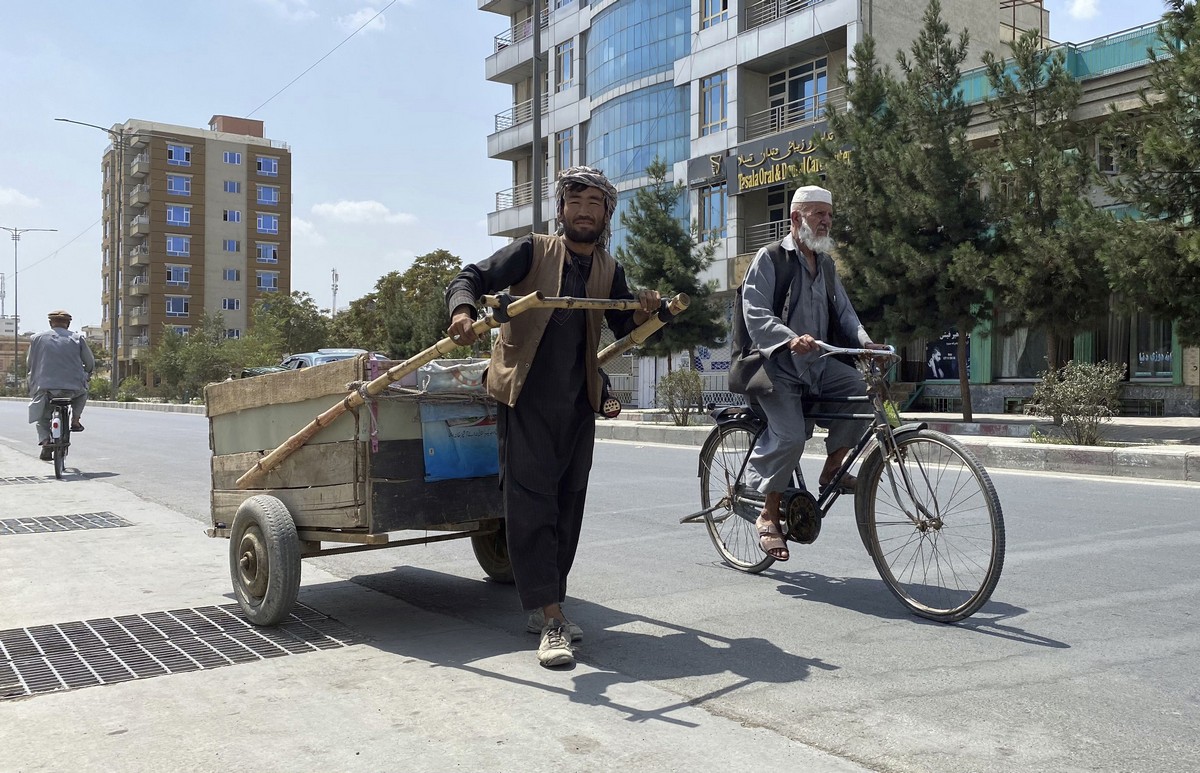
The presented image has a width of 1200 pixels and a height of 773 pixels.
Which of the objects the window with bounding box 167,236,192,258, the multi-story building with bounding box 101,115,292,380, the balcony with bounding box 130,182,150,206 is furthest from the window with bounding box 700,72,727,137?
the balcony with bounding box 130,182,150,206

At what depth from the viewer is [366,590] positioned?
5.46 m

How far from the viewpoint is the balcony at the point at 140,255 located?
91.8 metres

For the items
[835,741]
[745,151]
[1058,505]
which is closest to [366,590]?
[835,741]

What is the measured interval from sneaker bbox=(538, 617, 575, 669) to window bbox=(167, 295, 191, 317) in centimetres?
9594

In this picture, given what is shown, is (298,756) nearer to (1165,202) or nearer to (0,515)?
(0,515)

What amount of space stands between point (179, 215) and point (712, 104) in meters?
72.3

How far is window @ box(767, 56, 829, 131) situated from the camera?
3131 centimetres

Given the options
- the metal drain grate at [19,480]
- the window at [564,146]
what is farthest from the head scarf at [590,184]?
the window at [564,146]

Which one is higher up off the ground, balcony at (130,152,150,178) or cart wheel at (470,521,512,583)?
balcony at (130,152,150,178)

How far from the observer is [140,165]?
9250cm

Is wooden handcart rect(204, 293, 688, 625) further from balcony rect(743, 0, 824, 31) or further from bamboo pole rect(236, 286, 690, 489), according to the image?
balcony rect(743, 0, 824, 31)

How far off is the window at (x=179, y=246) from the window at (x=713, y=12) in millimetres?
71127

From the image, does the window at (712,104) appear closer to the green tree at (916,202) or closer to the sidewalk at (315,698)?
the green tree at (916,202)

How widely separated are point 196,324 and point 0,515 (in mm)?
89966
